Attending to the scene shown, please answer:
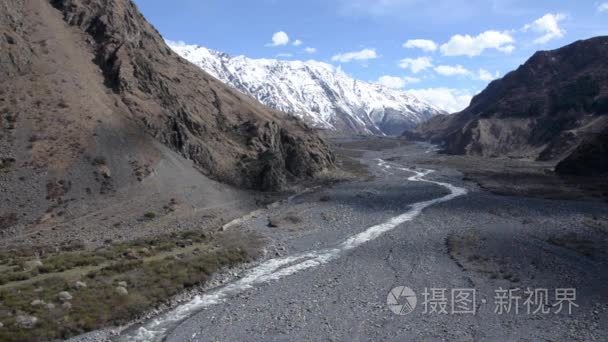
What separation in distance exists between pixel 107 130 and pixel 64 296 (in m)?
36.4

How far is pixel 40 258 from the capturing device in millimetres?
35531

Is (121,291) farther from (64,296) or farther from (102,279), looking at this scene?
(64,296)

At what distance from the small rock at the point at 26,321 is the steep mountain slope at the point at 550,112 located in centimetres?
13357

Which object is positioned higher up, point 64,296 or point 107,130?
point 107,130

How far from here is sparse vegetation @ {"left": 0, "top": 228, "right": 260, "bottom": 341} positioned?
24547 millimetres

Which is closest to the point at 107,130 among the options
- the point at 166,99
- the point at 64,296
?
the point at 166,99

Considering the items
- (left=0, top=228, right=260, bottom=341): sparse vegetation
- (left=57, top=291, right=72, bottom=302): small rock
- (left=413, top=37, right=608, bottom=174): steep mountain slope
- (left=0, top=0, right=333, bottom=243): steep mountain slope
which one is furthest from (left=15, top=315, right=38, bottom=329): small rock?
(left=413, top=37, right=608, bottom=174): steep mountain slope

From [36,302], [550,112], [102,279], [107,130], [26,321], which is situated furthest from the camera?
[550,112]

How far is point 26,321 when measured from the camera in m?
23.6

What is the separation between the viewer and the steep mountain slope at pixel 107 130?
48656 mm

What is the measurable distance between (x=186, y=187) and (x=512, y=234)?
127 ft

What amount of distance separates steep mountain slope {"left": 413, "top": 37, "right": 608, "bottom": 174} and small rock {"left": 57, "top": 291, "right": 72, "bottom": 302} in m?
131

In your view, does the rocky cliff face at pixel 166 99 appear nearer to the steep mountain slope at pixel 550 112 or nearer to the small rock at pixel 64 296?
the small rock at pixel 64 296

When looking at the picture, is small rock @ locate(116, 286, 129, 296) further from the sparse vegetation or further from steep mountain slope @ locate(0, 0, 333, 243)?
steep mountain slope @ locate(0, 0, 333, 243)
